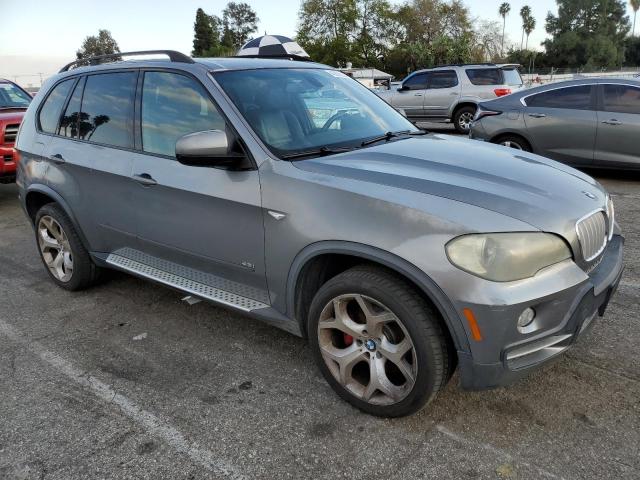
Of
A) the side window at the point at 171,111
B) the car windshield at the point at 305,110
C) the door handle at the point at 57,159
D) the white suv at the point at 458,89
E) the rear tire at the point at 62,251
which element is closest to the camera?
the car windshield at the point at 305,110

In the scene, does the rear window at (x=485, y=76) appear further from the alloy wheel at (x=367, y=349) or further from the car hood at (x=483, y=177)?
the alloy wheel at (x=367, y=349)

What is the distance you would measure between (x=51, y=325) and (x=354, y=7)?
7179 centimetres

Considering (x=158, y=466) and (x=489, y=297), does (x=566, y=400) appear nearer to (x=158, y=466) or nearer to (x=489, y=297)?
(x=489, y=297)

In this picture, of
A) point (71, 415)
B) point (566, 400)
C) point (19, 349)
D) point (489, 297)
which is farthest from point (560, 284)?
point (19, 349)

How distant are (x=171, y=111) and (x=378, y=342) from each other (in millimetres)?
1927

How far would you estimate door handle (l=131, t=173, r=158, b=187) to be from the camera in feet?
11.1

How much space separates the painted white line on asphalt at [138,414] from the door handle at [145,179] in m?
1.20

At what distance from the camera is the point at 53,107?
4414 millimetres

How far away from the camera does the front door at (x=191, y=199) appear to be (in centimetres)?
296

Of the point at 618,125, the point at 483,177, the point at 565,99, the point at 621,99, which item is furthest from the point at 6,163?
the point at 621,99

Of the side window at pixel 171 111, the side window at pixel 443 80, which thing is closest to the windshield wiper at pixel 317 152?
the side window at pixel 171 111

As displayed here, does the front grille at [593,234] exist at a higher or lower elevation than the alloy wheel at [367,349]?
higher

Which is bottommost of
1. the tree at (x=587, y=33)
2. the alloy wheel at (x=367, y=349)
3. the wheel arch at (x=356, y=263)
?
the alloy wheel at (x=367, y=349)

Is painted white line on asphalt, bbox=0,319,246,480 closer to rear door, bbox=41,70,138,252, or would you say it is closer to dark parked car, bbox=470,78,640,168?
rear door, bbox=41,70,138,252
